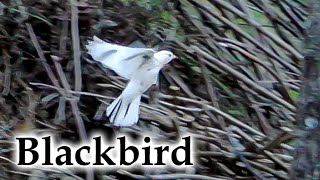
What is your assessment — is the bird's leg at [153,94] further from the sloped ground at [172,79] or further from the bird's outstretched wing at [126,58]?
the bird's outstretched wing at [126,58]

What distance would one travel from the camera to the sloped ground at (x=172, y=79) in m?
2.31

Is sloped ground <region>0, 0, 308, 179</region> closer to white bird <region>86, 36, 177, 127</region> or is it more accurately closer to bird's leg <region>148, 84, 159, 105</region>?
bird's leg <region>148, 84, 159, 105</region>

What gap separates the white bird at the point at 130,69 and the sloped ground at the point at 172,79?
4.4 inches

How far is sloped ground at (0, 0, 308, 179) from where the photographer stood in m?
2.31

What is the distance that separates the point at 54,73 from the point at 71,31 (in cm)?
15

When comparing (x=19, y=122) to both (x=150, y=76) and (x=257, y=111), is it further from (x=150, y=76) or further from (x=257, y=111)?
(x=257, y=111)

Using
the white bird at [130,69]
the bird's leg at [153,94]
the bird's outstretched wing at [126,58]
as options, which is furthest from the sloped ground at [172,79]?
the bird's outstretched wing at [126,58]

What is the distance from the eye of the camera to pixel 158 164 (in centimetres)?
232

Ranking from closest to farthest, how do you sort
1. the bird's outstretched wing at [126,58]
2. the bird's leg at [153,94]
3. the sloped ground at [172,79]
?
the bird's outstretched wing at [126,58] < the sloped ground at [172,79] < the bird's leg at [153,94]

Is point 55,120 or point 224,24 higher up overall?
point 224,24

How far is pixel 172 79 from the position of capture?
8.59ft

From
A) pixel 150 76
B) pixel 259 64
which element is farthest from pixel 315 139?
pixel 259 64

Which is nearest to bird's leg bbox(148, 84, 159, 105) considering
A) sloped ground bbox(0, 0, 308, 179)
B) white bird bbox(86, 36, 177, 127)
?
sloped ground bbox(0, 0, 308, 179)

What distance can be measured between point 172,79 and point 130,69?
43 cm
